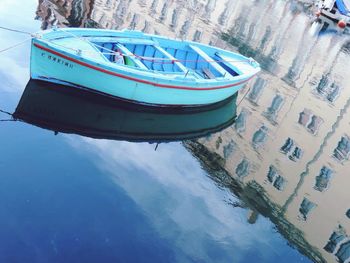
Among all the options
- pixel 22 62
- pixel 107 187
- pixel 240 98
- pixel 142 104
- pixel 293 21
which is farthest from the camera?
pixel 293 21

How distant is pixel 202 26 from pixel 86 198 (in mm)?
32655

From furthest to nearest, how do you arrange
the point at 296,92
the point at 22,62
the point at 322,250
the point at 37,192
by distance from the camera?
the point at 296,92
the point at 22,62
the point at 322,250
the point at 37,192

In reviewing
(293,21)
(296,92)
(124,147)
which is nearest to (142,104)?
(124,147)

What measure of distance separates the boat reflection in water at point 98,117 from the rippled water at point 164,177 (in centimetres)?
7

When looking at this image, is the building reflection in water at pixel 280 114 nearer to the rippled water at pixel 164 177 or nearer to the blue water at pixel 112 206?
the rippled water at pixel 164 177

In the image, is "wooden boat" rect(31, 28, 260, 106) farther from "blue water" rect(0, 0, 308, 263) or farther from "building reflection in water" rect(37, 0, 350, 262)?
"building reflection in water" rect(37, 0, 350, 262)

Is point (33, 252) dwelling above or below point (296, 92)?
below

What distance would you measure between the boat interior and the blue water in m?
4.73

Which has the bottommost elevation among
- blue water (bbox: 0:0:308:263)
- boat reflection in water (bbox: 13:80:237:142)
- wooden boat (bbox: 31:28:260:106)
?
blue water (bbox: 0:0:308:263)

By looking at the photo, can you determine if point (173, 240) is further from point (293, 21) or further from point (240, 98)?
point (293, 21)

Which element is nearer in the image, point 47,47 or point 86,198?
point 86,198

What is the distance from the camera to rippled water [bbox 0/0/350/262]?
13961 millimetres

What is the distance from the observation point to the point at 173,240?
14820 millimetres

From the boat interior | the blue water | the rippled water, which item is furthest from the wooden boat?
the blue water
